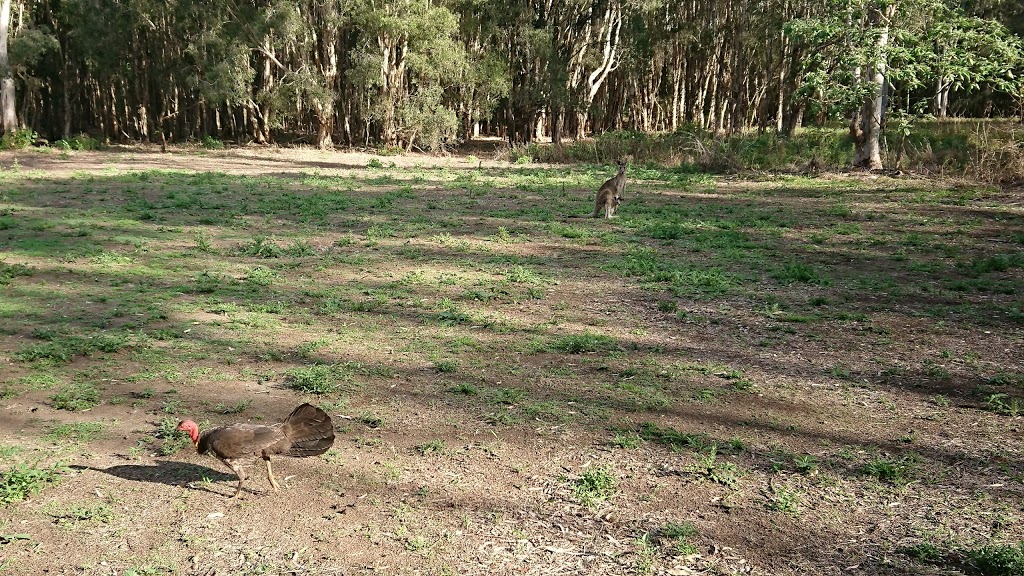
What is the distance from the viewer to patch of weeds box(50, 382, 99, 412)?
6.36m

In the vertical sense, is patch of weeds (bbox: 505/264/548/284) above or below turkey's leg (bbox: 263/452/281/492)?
above

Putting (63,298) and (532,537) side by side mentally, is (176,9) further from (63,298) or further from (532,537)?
(532,537)

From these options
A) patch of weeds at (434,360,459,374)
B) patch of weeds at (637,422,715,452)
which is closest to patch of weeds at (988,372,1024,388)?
patch of weeds at (637,422,715,452)

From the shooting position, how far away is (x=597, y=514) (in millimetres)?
4844

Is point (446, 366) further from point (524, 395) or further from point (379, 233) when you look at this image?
point (379, 233)

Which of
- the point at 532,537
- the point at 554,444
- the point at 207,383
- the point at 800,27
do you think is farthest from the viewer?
the point at 800,27

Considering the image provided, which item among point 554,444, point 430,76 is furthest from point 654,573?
point 430,76

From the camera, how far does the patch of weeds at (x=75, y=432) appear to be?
19.0 feet

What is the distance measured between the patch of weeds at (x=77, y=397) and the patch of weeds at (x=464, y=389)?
280 cm

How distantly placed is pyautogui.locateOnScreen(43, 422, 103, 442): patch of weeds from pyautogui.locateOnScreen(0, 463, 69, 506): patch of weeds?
1.71ft

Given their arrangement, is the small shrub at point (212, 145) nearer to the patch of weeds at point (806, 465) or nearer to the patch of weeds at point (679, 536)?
the patch of weeds at point (806, 465)

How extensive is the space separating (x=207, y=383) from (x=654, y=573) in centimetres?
426

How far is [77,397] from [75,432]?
2.40ft

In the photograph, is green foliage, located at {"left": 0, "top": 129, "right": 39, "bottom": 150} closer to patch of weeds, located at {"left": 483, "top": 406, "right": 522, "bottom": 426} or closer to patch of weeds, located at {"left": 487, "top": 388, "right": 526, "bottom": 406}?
patch of weeds, located at {"left": 487, "top": 388, "right": 526, "bottom": 406}
